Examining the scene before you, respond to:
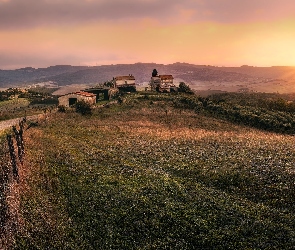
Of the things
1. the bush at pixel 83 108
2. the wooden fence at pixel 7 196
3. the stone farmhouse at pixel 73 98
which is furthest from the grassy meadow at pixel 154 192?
the stone farmhouse at pixel 73 98

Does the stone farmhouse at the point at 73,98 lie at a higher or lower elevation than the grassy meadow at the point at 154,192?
higher

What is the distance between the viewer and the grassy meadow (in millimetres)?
17984

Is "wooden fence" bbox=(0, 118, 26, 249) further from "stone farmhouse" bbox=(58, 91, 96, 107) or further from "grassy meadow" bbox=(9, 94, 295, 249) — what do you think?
"stone farmhouse" bbox=(58, 91, 96, 107)

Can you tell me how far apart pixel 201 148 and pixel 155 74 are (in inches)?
3161

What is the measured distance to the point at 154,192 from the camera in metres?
24.3

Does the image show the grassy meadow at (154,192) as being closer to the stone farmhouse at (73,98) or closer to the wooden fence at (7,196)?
the wooden fence at (7,196)

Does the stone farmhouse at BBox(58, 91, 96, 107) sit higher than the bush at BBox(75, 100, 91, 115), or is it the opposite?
the stone farmhouse at BBox(58, 91, 96, 107)

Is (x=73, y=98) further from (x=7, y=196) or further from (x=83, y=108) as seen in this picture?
(x=7, y=196)

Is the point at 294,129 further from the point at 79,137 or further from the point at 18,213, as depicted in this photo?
the point at 18,213

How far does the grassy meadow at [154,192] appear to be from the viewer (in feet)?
59.0

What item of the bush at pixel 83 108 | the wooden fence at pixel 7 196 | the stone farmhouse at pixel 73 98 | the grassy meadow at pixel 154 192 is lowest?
the grassy meadow at pixel 154 192

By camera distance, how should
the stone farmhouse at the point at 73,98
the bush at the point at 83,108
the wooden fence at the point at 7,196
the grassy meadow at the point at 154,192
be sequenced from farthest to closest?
the stone farmhouse at the point at 73,98
the bush at the point at 83,108
the grassy meadow at the point at 154,192
the wooden fence at the point at 7,196

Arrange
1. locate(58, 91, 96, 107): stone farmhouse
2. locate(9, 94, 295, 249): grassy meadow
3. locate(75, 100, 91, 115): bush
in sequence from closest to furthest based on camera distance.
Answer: locate(9, 94, 295, 249): grassy meadow
locate(75, 100, 91, 115): bush
locate(58, 91, 96, 107): stone farmhouse

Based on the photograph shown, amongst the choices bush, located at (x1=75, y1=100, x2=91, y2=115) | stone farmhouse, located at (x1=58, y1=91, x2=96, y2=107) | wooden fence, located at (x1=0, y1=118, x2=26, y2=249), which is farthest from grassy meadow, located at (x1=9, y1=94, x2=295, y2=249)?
stone farmhouse, located at (x1=58, y1=91, x2=96, y2=107)
